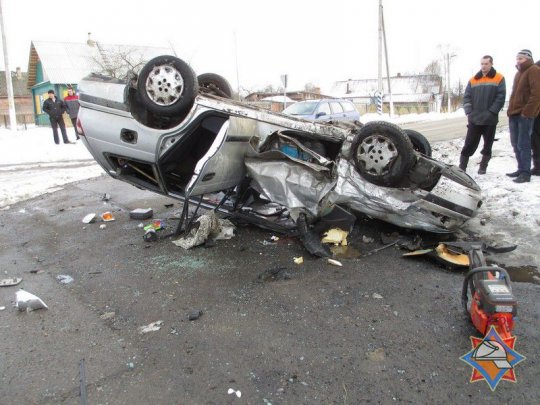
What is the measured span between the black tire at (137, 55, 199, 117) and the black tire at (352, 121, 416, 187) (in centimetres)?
170

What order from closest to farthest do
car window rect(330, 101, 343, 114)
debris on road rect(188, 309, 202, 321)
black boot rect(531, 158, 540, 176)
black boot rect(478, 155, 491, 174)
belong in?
debris on road rect(188, 309, 202, 321) < black boot rect(531, 158, 540, 176) < black boot rect(478, 155, 491, 174) < car window rect(330, 101, 343, 114)

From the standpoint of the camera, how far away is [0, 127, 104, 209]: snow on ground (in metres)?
7.29

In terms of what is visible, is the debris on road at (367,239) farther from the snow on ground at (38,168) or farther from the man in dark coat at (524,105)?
the snow on ground at (38,168)

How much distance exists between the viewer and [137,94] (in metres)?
4.14

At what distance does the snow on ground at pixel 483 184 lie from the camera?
14.4 ft

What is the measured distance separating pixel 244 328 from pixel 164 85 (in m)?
2.40

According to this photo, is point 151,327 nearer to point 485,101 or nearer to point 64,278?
point 64,278

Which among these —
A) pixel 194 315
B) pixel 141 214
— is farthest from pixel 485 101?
pixel 194 315

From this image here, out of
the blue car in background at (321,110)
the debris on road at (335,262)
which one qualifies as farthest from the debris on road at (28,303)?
the blue car in background at (321,110)

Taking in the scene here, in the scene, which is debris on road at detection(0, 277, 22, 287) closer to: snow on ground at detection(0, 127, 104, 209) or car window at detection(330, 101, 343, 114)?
snow on ground at detection(0, 127, 104, 209)

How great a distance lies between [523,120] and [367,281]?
3.89 m

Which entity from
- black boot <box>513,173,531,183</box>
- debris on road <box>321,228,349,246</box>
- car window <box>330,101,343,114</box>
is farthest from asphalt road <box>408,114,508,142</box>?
debris on road <box>321,228,349,246</box>

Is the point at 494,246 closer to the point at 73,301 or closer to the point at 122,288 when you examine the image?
the point at 122,288

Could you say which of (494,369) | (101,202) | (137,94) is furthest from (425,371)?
(101,202)
